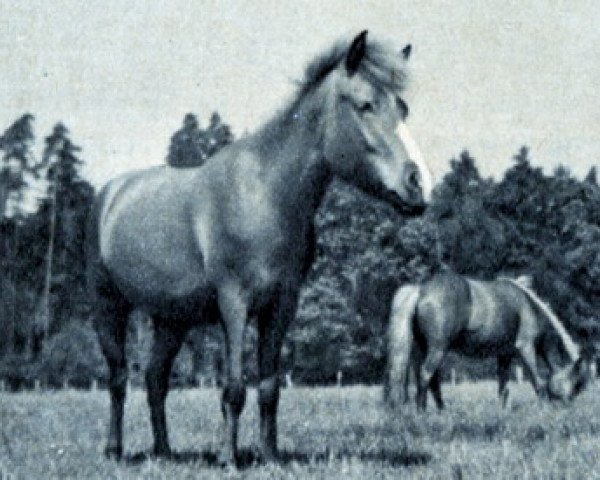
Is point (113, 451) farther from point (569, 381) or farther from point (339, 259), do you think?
point (339, 259)

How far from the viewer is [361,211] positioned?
133 ft

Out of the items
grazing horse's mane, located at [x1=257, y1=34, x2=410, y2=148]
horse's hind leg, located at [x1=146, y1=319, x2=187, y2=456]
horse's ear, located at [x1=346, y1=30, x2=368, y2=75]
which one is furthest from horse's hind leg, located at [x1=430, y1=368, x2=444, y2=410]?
horse's ear, located at [x1=346, y1=30, x2=368, y2=75]

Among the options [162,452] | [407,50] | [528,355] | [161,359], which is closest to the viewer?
[407,50]

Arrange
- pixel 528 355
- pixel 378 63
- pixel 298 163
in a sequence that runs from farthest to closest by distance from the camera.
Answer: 1. pixel 528 355
2. pixel 298 163
3. pixel 378 63

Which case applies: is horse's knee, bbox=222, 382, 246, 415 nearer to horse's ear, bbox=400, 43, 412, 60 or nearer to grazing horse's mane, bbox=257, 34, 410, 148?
grazing horse's mane, bbox=257, 34, 410, 148

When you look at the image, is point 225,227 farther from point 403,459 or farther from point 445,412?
point 445,412

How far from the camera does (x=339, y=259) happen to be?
1640 inches

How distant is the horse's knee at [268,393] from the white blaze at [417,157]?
1684mm

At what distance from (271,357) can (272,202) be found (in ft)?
3.46

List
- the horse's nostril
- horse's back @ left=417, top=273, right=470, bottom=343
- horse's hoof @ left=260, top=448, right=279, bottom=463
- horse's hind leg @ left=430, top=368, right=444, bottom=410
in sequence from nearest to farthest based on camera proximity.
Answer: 1. the horse's nostril
2. horse's hoof @ left=260, top=448, right=279, bottom=463
3. horse's hind leg @ left=430, top=368, right=444, bottom=410
4. horse's back @ left=417, top=273, right=470, bottom=343

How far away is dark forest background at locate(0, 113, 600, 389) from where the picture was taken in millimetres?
40656

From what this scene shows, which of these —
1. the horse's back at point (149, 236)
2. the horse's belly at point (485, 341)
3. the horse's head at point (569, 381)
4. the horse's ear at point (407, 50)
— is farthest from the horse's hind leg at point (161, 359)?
the horse's belly at point (485, 341)

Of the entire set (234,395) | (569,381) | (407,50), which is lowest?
(234,395)

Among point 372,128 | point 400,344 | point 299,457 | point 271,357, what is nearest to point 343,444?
point 299,457
